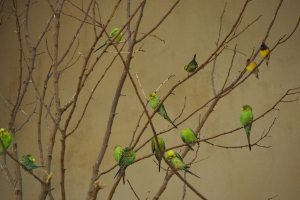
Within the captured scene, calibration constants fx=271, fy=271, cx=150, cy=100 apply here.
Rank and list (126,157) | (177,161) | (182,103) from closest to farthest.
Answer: (126,157)
(177,161)
(182,103)

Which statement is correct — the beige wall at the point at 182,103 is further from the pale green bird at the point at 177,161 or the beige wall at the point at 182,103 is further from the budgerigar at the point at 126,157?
the budgerigar at the point at 126,157

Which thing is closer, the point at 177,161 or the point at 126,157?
the point at 126,157

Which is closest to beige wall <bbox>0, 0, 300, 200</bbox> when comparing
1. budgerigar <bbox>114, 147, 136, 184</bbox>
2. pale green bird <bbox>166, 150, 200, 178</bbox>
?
pale green bird <bbox>166, 150, 200, 178</bbox>

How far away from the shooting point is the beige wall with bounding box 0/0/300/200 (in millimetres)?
2887

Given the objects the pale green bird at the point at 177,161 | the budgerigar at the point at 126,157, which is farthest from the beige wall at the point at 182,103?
the budgerigar at the point at 126,157

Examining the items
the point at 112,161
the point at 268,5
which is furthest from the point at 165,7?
the point at 112,161

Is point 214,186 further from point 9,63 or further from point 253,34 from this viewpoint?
point 9,63

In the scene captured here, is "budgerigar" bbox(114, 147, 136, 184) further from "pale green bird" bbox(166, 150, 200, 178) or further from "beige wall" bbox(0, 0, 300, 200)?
"beige wall" bbox(0, 0, 300, 200)

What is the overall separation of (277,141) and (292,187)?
0.50m

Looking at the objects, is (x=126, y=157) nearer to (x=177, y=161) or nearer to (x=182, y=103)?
(x=177, y=161)

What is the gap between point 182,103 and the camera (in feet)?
9.68

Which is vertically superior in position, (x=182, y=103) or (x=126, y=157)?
(x=182, y=103)

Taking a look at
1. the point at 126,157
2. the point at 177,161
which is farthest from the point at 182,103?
the point at 126,157

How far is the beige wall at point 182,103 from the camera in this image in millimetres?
2887
